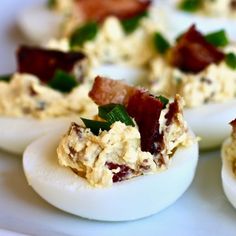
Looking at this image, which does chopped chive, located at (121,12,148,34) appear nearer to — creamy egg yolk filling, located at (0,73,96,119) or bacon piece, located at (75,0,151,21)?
bacon piece, located at (75,0,151,21)

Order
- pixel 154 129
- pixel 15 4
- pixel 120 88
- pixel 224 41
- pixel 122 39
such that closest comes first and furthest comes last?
1. pixel 154 129
2. pixel 120 88
3. pixel 224 41
4. pixel 122 39
5. pixel 15 4

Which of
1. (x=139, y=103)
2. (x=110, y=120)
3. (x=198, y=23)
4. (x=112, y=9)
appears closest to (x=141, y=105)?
(x=139, y=103)

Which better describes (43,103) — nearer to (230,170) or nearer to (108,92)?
(108,92)

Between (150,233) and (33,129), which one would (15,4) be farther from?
(150,233)

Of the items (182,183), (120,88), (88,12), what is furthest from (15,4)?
(182,183)

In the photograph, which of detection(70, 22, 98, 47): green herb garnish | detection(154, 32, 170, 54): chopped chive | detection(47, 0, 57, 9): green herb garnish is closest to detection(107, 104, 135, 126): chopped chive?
detection(154, 32, 170, 54): chopped chive

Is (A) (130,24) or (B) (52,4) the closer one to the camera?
(A) (130,24)
